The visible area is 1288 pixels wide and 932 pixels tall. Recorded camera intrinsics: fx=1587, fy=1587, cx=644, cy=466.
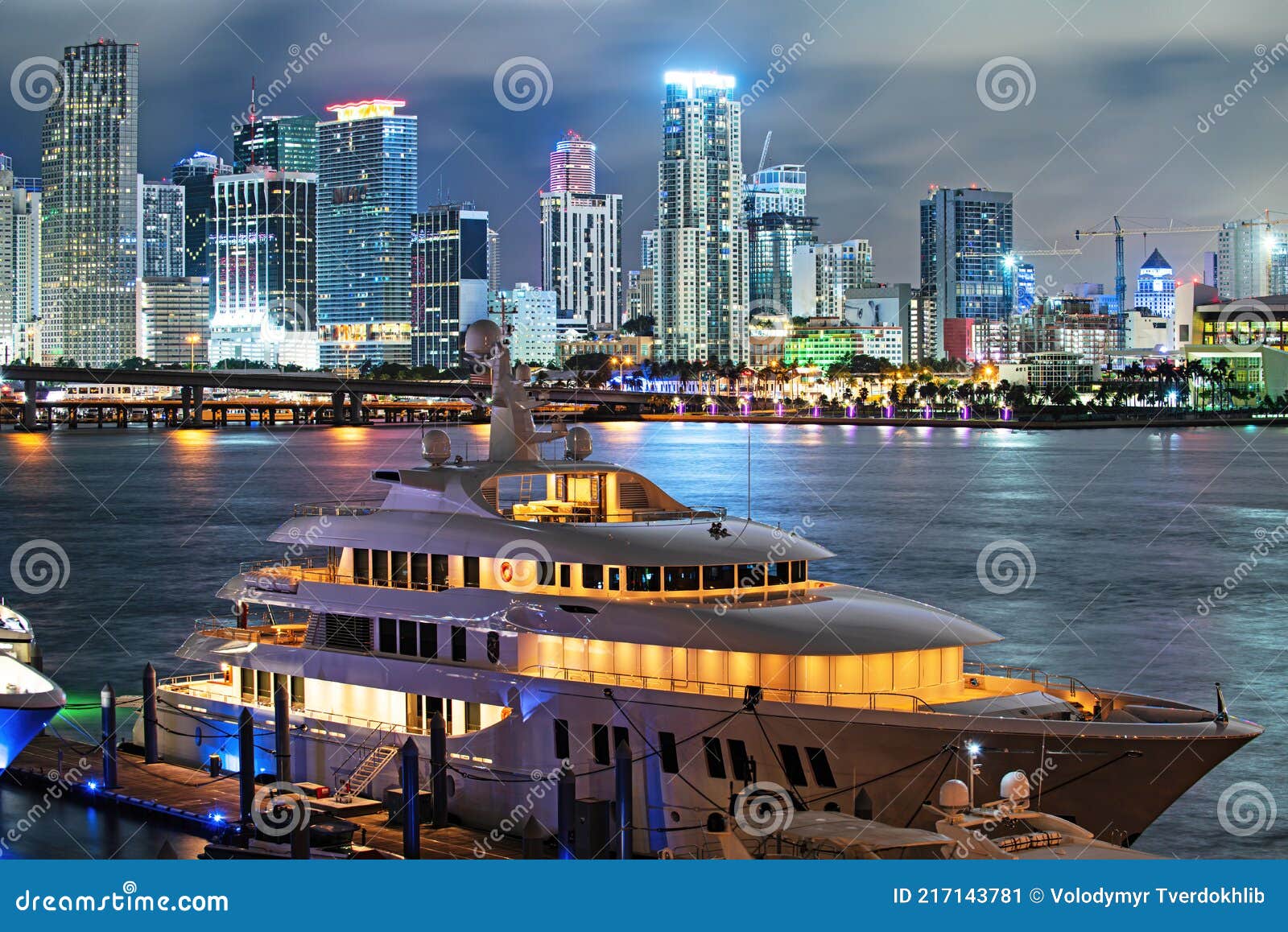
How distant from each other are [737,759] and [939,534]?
41.0 m

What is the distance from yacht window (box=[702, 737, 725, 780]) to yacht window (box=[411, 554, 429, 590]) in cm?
451

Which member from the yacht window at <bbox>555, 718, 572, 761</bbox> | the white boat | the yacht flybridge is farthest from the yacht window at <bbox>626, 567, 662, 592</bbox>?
the white boat

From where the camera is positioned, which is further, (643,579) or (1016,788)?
(643,579)

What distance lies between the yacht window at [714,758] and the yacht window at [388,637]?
15.3ft

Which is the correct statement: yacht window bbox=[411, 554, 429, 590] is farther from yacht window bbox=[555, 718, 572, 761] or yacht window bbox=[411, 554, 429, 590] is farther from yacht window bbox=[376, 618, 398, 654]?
yacht window bbox=[555, 718, 572, 761]

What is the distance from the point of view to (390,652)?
759 inches

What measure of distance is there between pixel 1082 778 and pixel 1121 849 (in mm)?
1915

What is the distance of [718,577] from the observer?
715 inches

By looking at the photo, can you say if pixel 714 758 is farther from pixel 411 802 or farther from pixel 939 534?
pixel 939 534

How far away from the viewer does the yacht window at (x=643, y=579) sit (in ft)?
58.8

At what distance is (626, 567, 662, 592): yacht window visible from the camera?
1792 centimetres

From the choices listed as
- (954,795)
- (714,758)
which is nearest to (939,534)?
(714,758)

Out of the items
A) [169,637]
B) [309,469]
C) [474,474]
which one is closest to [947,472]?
[309,469]

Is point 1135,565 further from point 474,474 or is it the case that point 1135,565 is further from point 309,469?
point 309,469
